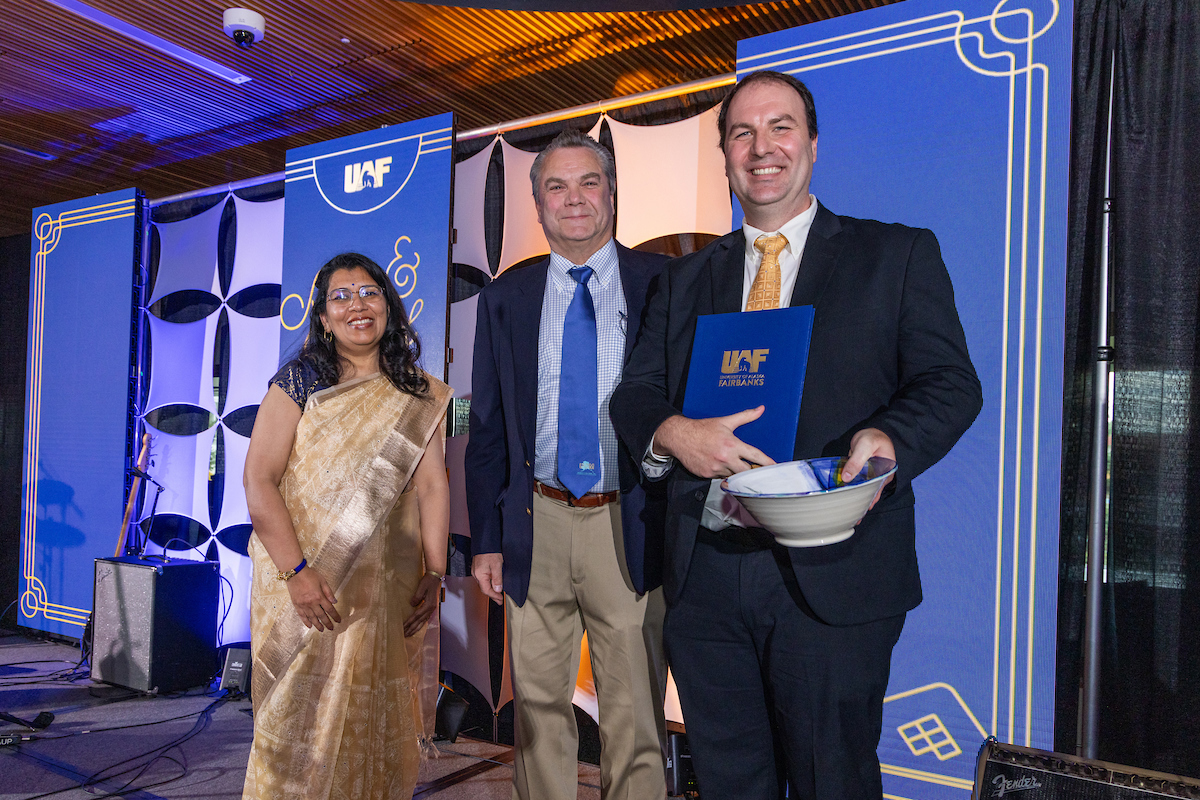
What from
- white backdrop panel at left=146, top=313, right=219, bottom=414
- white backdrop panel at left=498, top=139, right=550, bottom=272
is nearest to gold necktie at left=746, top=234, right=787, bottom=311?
white backdrop panel at left=498, top=139, right=550, bottom=272

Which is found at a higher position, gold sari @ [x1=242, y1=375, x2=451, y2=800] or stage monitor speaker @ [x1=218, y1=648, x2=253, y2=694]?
gold sari @ [x1=242, y1=375, x2=451, y2=800]

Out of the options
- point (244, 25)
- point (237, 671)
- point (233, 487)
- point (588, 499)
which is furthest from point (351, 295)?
point (233, 487)

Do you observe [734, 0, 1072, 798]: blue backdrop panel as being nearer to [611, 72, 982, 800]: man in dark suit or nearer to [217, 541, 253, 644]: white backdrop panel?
[611, 72, 982, 800]: man in dark suit

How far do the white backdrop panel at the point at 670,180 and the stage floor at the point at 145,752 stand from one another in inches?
81.3

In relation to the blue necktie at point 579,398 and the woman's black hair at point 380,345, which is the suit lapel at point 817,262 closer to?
the blue necktie at point 579,398

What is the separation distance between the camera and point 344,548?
2123 mm

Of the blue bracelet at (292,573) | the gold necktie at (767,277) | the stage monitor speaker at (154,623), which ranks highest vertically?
the gold necktie at (767,277)

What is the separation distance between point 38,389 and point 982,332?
5.49 meters

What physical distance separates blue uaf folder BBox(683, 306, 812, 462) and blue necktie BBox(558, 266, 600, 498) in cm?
62

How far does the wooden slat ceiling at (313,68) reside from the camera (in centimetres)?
340

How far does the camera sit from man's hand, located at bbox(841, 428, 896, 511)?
1.05m

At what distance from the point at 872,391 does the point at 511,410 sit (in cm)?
103

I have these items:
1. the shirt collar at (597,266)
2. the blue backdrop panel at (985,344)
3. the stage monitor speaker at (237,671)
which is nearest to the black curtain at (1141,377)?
the blue backdrop panel at (985,344)

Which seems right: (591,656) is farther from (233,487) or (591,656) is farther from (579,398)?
(233,487)
